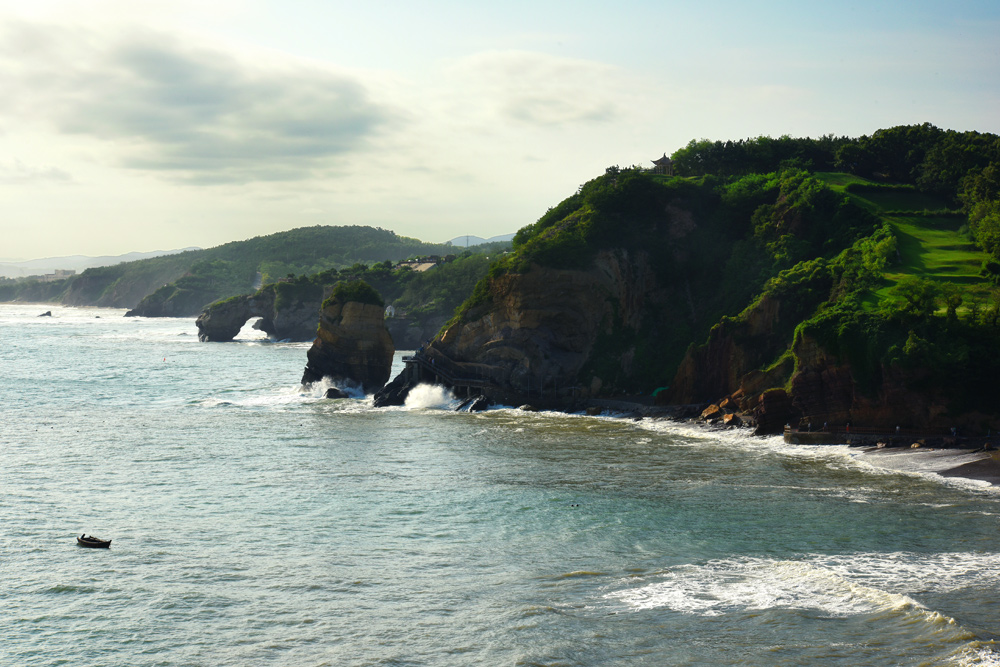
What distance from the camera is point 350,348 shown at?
257 ft

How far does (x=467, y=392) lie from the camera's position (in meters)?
71.6

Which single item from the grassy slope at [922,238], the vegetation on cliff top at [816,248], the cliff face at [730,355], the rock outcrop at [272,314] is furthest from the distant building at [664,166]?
the rock outcrop at [272,314]

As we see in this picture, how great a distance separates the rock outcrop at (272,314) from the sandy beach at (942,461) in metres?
120

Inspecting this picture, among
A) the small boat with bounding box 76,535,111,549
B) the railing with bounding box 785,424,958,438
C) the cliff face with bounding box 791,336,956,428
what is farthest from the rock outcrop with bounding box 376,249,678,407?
the small boat with bounding box 76,535,111,549

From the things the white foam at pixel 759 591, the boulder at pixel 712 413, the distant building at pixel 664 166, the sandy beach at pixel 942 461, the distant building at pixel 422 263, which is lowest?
the white foam at pixel 759 591

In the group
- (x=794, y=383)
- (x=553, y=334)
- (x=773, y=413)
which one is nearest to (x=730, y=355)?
(x=794, y=383)

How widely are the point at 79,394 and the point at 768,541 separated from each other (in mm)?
67691

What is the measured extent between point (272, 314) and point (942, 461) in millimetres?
130687

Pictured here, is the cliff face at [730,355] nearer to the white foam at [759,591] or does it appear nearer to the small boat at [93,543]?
the white foam at [759,591]

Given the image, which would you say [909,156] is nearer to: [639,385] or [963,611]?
[639,385]

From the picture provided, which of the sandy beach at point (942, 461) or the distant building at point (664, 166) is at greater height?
the distant building at point (664, 166)

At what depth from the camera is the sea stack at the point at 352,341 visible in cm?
7731

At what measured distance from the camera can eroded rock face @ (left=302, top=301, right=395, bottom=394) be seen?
77688mm

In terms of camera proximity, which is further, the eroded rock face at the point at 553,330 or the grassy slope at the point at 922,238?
the eroded rock face at the point at 553,330
